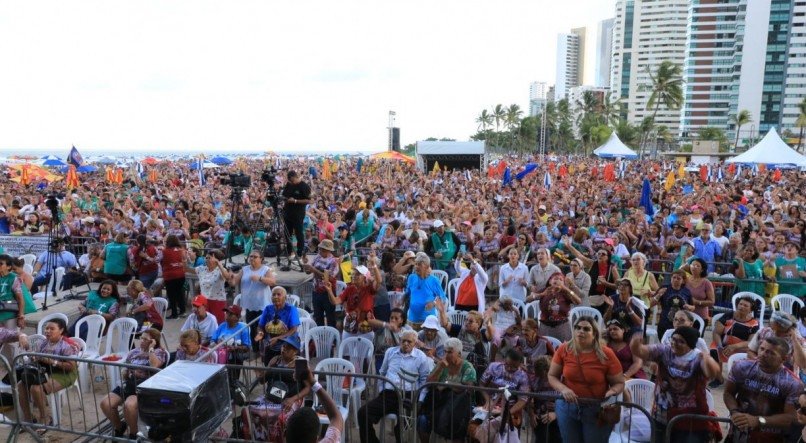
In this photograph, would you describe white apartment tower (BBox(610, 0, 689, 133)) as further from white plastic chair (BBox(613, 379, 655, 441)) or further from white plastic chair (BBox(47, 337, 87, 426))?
white plastic chair (BBox(47, 337, 87, 426))

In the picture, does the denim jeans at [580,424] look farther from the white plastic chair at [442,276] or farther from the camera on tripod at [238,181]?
the camera on tripod at [238,181]

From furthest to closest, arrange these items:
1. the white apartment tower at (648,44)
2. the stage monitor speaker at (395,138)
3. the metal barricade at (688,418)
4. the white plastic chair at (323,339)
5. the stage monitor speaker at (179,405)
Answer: the white apartment tower at (648,44) → the stage monitor speaker at (395,138) → the white plastic chair at (323,339) → the metal barricade at (688,418) → the stage monitor speaker at (179,405)

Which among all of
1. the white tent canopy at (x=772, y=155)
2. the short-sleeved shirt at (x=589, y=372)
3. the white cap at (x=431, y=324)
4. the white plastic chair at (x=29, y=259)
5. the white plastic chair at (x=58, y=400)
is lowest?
the white plastic chair at (x=58, y=400)

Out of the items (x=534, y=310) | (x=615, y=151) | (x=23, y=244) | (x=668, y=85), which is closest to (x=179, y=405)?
(x=534, y=310)

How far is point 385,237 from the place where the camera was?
10.8m

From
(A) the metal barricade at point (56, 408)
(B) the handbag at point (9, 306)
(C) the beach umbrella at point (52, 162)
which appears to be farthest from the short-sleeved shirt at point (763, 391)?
Result: (C) the beach umbrella at point (52, 162)

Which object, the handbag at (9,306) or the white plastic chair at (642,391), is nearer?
the white plastic chair at (642,391)

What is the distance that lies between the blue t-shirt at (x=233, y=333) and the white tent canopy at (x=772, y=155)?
771 inches

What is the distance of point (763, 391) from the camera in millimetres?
4035

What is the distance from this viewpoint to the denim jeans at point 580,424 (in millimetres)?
4379

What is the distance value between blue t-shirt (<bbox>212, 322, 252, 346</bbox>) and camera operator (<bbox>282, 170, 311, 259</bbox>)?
8.68 ft

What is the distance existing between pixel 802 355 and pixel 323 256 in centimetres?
544

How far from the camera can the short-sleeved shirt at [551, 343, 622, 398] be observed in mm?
4359

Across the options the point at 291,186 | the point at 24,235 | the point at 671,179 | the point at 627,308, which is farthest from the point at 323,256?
the point at 671,179
